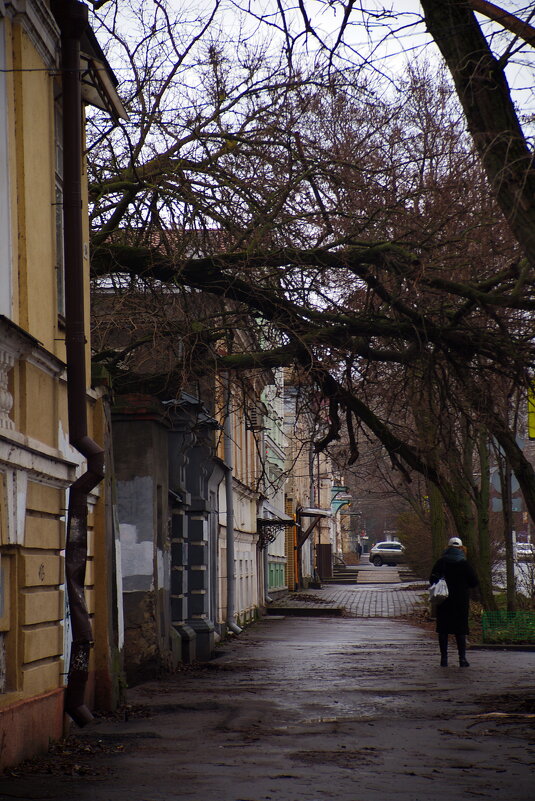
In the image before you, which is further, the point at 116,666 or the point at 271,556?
the point at 271,556

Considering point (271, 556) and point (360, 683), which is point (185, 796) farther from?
point (271, 556)

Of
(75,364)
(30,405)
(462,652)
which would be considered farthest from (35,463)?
(462,652)

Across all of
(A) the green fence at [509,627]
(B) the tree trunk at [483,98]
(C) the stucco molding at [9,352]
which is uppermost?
(B) the tree trunk at [483,98]

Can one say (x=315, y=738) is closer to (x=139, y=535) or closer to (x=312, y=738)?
(x=312, y=738)

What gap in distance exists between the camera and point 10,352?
8.15 metres

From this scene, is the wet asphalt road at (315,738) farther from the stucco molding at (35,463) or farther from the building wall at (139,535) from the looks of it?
the stucco molding at (35,463)

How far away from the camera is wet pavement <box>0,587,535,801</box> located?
725 centimetres

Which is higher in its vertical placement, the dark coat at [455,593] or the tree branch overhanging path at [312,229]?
the tree branch overhanging path at [312,229]

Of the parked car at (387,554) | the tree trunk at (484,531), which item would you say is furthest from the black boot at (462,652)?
the parked car at (387,554)

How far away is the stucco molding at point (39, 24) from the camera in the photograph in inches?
350

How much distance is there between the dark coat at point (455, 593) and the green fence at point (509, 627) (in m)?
5.26

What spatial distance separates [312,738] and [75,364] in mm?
3441

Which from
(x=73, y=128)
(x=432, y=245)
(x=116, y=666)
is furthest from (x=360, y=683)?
(x=73, y=128)

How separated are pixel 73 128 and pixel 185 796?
5.52 metres
